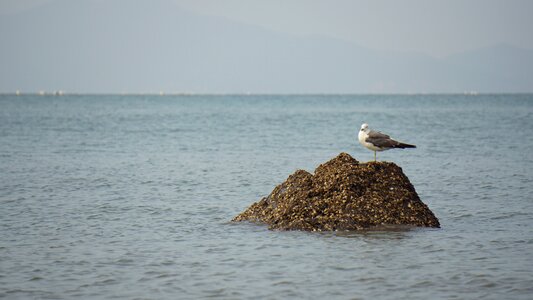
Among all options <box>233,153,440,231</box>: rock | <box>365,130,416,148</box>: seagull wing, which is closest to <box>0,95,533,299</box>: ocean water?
<box>233,153,440,231</box>: rock

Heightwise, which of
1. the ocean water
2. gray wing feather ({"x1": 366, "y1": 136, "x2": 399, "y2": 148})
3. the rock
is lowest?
the ocean water

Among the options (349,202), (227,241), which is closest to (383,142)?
(349,202)

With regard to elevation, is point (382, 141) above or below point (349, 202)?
above

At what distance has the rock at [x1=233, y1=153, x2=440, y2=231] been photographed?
52.6 ft

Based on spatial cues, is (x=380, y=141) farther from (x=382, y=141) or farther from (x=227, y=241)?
(x=227, y=241)

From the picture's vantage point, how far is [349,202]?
53.2 ft

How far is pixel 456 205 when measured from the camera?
19953 millimetres

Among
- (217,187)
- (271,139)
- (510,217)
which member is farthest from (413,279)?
(271,139)

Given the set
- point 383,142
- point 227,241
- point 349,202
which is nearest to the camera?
point 227,241

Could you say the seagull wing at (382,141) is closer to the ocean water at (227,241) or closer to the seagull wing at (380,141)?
the seagull wing at (380,141)

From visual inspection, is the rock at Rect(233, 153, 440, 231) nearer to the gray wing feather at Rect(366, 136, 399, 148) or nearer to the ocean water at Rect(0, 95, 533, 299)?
the ocean water at Rect(0, 95, 533, 299)

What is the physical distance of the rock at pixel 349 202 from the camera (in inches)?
631

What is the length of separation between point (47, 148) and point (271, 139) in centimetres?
1471

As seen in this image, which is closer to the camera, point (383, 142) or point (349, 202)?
point (349, 202)
